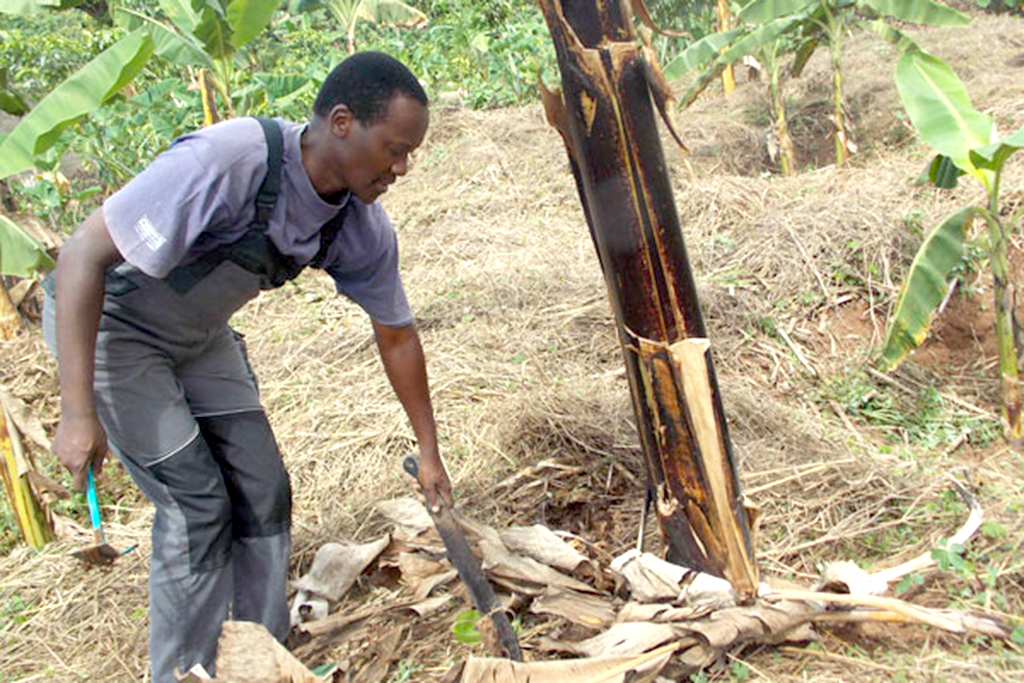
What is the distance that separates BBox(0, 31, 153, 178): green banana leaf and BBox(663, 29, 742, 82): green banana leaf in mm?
4520

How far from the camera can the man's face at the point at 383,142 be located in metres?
2.22

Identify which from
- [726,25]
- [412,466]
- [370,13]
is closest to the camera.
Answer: [412,466]

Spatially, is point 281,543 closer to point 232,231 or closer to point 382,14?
point 232,231

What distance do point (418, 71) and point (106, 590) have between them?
8.95 m

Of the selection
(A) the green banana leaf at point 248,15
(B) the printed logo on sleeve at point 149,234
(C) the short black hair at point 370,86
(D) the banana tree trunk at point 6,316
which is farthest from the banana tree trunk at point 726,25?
(B) the printed logo on sleeve at point 149,234

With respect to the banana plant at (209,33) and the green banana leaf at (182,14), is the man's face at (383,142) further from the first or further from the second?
the green banana leaf at (182,14)

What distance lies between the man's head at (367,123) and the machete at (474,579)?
1003 millimetres

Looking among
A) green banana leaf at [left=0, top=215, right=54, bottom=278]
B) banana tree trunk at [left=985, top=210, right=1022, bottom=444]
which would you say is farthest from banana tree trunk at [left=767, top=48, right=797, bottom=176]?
green banana leaf at [left=0, top=215, right=54, bottom=278]

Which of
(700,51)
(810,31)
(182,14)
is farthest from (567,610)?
(810,31)

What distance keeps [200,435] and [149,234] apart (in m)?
0.73

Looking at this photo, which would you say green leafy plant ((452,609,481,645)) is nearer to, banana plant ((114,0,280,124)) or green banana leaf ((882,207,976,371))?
green banana leaf ((882,207,976,371))

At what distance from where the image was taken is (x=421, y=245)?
7.07 m

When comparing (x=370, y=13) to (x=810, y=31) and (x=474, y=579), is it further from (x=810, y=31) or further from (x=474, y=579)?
(x=474, y=579)

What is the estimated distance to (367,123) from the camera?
2.23 metres
